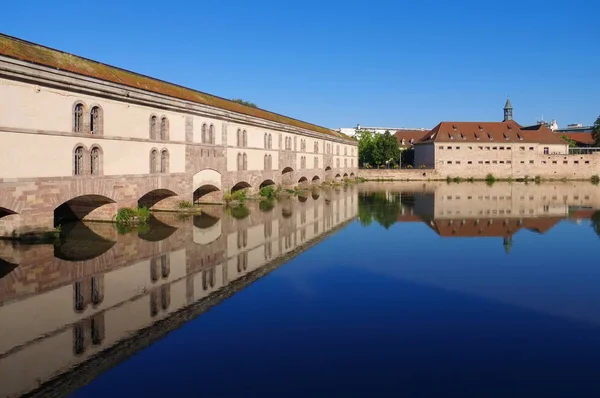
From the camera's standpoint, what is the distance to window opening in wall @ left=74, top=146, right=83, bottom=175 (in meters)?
18.5

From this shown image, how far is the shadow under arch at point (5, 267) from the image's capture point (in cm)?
1252

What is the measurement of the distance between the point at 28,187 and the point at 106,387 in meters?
11.4

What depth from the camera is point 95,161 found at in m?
19.6

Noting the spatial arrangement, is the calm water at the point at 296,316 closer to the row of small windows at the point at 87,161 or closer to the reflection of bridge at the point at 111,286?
the reflection of bridge at the point at 111,286

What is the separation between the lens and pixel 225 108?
102 feet

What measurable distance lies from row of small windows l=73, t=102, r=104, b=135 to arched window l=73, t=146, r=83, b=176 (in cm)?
67

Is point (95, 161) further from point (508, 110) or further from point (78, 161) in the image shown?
point (508, 110)

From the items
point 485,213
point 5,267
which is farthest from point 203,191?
point 5,267

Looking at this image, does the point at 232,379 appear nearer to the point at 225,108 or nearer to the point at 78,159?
the point at 78,159

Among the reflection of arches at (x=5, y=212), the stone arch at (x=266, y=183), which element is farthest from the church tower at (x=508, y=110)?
the reflection of arches at (x=5, y=212)

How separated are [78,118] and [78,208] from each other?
→ 430cm

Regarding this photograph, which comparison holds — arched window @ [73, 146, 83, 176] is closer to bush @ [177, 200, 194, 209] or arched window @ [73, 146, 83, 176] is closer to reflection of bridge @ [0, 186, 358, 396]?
reflection of bridge @ [0, 186, 358, 396]

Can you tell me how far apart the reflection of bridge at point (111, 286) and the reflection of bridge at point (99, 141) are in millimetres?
1624

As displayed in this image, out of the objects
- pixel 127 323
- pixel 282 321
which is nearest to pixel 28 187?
pixel 127 323
